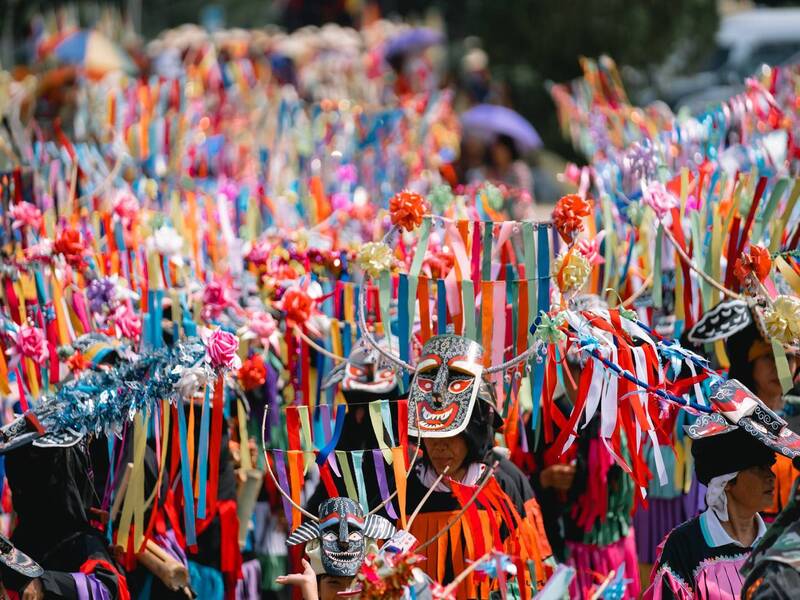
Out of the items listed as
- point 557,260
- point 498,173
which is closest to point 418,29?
point 498,173

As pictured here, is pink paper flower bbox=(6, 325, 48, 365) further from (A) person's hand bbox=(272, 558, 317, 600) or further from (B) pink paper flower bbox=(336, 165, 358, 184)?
(B) pink paper flower bbox=(336, 165, 358, 184)

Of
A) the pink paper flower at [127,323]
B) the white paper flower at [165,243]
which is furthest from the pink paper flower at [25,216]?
the pink paper flower at [127,323]

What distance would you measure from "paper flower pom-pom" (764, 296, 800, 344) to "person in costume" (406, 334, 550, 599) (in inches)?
40.0

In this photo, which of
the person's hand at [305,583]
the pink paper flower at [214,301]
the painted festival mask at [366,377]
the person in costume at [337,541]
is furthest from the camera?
the pink paper flower at [214,301]

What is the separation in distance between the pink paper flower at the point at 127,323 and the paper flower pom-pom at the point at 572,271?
6.97 ft

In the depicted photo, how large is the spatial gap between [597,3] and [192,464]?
16.5 m

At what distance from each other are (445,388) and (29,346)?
2.27 meters

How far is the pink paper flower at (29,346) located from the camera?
629cm

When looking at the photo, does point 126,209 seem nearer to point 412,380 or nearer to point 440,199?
point 440,199

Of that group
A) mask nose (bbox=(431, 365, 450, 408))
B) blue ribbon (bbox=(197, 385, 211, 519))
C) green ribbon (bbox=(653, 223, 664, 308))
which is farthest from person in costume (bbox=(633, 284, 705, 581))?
blue ribbon (bbox=(197, 385, 211, 519))

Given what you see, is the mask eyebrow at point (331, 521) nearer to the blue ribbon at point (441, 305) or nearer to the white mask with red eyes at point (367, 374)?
the blue ribbon at point (441, 305)

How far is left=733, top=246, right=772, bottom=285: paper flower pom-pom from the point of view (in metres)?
5.40

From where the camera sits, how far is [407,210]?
5570 millimetres

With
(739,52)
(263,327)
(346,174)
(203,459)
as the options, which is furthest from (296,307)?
(739,52)
